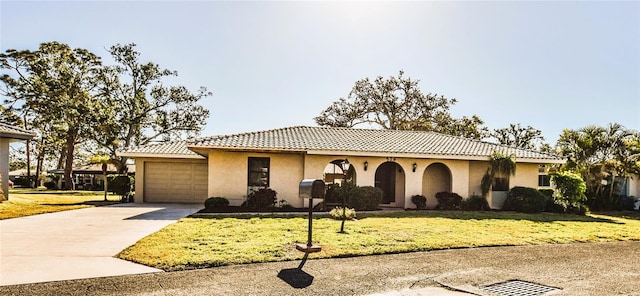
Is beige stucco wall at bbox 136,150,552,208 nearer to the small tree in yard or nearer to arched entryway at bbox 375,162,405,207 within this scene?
arched entryway at bbox 375,162,405,207

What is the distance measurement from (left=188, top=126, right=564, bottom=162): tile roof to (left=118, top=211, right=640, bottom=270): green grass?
3.77m

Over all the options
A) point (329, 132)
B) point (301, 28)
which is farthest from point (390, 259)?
point (329, 132)

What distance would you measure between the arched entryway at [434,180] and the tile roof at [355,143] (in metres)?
0.95

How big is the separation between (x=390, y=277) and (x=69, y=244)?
617 cm

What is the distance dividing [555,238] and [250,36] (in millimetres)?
10876

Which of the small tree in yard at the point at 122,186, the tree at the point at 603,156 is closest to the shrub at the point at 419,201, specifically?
the tree at the point at 603,156

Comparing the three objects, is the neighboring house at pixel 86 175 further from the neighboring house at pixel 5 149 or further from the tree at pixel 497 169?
the tree at pixel 497 169

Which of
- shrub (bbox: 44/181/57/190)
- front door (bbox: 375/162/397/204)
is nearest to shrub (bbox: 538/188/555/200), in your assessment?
front door (bbox: 375/162/397/204)

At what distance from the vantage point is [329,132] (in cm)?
2155

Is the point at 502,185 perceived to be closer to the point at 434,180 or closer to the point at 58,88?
the point at 434,180

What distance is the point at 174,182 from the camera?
20453 mm

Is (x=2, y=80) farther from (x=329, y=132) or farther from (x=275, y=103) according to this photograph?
(x=329, y=132)

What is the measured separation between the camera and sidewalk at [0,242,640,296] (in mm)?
5434

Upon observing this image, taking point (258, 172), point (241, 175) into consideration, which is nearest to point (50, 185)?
point (241, 175)
